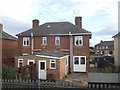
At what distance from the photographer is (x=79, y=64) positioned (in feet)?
70.2

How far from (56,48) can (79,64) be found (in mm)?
4428

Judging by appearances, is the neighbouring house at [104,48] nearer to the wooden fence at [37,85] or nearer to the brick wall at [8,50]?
the brick wall at [8,50]

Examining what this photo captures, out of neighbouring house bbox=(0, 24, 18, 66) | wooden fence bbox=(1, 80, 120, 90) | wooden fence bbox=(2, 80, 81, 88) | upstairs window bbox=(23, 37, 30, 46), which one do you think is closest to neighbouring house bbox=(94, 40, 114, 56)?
neighbouring house bbox=(0, 24, 18, 66)

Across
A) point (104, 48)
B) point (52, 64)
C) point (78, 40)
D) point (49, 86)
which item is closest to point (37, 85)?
point (49, 86)

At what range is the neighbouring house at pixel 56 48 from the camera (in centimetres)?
1720

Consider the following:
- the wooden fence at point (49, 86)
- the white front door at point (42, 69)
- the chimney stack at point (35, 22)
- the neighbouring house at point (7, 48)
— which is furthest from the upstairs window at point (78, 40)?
the wooden fence at point (49, 86)

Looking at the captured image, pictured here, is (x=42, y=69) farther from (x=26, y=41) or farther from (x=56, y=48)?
(x=26, y=41)

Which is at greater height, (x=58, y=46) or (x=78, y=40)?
(x=78, y=40)

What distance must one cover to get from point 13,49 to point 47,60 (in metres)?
14.1

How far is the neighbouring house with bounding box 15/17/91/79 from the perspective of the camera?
56.4ft

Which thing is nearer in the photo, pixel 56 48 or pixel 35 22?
pixel 56 48

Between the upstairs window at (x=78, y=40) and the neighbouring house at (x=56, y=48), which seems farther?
the upstairs window at (x=78, y=40)

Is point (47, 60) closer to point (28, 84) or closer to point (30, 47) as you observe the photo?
point (30, 47)

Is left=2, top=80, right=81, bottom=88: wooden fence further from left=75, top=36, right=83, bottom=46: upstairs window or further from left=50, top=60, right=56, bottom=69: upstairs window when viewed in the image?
left=75, top=36, right=83, bottom=46: upstairs window
